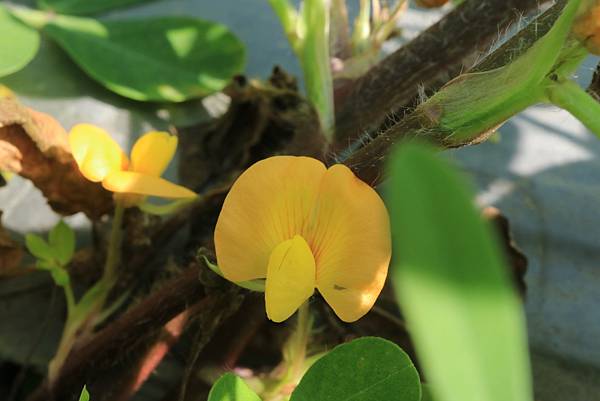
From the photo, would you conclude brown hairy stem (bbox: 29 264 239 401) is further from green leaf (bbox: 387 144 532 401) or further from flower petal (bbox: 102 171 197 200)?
green leaf (bbox: 387 144 532 401)

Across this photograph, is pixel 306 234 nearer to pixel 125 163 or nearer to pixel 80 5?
pixel 125 163

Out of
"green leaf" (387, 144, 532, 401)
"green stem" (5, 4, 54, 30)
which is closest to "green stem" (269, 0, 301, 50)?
"green stem" (5, 4, 54, 30)

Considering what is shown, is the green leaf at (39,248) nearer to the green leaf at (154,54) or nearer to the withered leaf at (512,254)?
the green leaf at (154,54)

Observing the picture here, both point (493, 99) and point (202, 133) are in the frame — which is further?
point (202, 133)

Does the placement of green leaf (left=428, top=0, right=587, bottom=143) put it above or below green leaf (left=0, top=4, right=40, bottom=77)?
above

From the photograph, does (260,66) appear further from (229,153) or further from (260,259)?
(260,259)

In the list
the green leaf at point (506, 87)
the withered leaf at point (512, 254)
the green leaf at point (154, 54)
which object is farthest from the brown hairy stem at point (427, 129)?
the green leaf at point (154, 54)

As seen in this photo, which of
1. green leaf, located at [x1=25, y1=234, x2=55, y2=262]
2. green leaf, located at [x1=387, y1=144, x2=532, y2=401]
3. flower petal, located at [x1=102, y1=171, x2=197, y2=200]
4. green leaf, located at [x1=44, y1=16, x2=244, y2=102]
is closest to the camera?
green leaf, located at [x1=387, y1=144, x2=532, y2=401]

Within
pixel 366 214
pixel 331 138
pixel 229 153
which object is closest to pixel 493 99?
pixel 366 214
